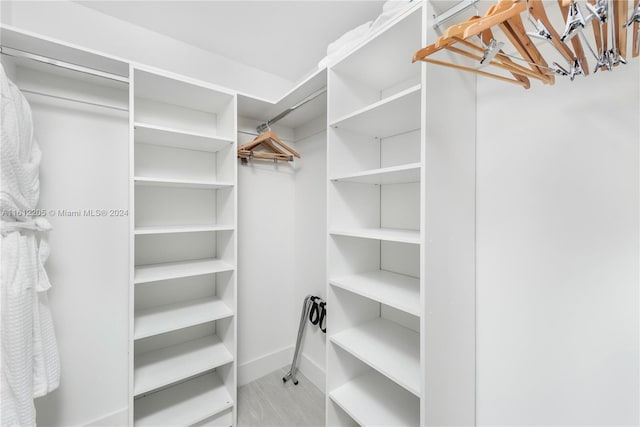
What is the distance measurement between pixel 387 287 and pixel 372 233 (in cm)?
29

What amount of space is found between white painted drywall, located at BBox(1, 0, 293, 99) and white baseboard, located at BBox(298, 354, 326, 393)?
7.69 feet

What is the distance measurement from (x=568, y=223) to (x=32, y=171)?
2363 millimetres

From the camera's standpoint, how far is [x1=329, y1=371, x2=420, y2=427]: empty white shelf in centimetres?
121

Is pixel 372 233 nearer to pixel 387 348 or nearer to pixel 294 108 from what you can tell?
pixel 387 348

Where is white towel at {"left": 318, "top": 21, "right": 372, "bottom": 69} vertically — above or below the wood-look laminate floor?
above

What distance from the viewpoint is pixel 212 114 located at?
6.46 ft

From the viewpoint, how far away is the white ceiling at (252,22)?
1521mm

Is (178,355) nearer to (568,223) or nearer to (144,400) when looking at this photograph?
(144,400)

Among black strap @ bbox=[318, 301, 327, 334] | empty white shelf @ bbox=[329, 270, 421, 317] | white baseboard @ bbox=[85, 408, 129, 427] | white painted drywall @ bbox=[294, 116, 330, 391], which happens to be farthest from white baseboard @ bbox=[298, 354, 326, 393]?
white baseboard @ bbox=[85, 408, 129, 427]

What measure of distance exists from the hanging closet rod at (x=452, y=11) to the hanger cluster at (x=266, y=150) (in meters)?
1.20

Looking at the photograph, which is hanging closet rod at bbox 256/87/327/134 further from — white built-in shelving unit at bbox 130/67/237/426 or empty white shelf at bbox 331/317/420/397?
empty white shelf at bbox 331/317/420/397

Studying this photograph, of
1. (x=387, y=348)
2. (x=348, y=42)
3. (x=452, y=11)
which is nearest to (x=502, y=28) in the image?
(x=452, y=11)

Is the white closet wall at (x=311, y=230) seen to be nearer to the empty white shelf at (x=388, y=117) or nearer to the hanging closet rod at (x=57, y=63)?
the empty white shelf at (x=388, y=117)

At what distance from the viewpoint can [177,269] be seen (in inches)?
64.3
